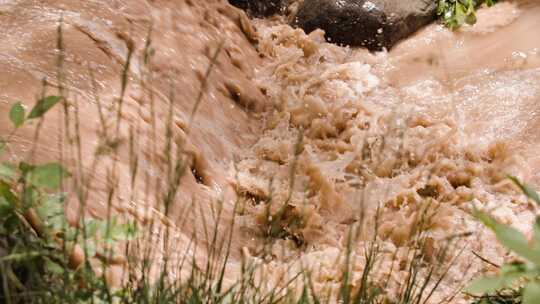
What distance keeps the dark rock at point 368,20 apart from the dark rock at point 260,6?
545 mm

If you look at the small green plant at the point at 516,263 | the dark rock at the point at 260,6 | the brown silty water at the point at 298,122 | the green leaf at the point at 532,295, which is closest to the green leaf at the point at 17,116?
the brown silty water at the point at 298,122

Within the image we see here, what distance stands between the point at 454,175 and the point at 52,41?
3309mm

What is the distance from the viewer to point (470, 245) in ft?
17.5

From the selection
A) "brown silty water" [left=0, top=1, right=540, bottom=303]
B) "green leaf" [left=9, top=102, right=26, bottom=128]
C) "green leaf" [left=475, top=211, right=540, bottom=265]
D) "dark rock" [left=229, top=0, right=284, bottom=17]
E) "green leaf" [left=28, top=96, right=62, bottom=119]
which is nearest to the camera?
"green leaf" [left=475, top=211, right=540, bottom=265]

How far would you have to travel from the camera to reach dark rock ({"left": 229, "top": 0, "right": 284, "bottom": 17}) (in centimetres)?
901

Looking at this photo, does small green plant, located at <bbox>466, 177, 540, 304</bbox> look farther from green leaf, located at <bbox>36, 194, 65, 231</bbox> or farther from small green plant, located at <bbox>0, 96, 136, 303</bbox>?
green leaf, located at <bbox>36, 194, 65, 231</bbox>

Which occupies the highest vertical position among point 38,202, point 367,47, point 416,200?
point 367,47

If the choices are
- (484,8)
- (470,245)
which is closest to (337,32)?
(484,8)

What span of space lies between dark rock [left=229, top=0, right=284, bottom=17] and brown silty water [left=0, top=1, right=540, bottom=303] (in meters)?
0.60

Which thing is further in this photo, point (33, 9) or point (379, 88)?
point (379, 88)

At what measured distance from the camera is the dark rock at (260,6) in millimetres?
9008

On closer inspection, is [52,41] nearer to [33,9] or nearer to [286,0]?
[33,9]

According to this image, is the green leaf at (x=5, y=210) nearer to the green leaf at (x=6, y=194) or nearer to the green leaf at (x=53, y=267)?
the green leaf at (x=6, y=194)

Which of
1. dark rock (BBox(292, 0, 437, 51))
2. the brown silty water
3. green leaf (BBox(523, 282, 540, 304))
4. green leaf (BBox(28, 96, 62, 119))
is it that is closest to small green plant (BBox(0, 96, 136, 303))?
green leaf (BBox(28, 96, 62, 119))
